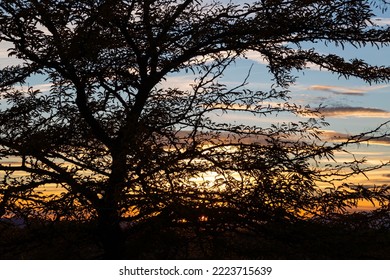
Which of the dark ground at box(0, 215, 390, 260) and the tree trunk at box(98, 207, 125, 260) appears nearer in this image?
the dark ground at box(0, 215, 390, 260)

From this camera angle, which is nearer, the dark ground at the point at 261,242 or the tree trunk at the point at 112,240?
the dark ground at the point at 261,242

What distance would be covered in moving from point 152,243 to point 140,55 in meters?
3.58

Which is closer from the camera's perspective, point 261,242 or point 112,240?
point 261,242

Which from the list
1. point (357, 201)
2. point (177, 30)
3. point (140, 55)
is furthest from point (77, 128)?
point (357, 201)

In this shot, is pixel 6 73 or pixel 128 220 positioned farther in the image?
pixel 6 73

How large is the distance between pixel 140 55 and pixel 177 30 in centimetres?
89

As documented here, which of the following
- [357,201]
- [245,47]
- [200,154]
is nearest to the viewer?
[200,154]

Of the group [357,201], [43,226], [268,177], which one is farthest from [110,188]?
[357,201]

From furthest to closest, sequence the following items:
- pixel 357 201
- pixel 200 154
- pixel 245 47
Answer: pixel 245 47, pixel 357 201, pixel 200 154

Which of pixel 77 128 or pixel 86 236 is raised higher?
pixel 77 128

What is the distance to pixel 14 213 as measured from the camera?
1021 cm
